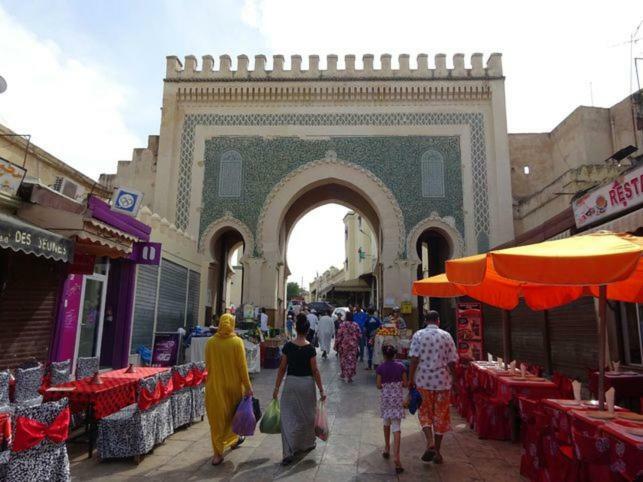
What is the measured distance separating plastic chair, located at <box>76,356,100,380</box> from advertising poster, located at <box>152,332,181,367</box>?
151 inches

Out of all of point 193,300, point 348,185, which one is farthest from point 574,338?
point 193,300

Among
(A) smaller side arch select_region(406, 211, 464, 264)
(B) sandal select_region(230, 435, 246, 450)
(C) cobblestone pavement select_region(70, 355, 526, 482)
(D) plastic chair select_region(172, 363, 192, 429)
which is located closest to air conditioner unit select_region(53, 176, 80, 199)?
(D) plastic chair select_region(172, 363, 192, 429)

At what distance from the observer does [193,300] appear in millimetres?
12992

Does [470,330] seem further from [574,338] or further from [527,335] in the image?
[574,338]

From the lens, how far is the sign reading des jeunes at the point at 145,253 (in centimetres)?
903

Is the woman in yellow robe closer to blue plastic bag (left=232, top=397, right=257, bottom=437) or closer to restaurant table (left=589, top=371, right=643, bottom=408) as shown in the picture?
blue plastic bag (left=232, top=397, right=257, bottom=437)

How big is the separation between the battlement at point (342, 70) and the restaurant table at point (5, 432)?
14.0m

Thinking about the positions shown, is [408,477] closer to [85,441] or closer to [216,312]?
[85,441]

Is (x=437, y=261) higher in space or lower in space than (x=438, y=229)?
lower

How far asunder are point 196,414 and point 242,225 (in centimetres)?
953

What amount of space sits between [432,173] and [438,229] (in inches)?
75.5

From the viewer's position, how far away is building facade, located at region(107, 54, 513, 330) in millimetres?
14711

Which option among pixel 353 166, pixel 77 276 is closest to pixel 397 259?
pixel 353 166

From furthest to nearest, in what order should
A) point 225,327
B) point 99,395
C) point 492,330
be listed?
point 492,330 → point 225,327 → point 99,395
